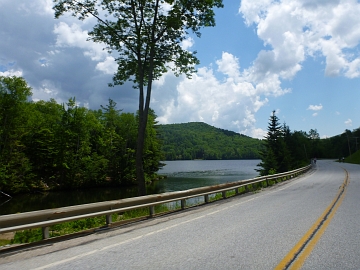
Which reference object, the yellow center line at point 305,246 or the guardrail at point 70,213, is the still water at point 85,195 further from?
the yellow center line at point 305,246

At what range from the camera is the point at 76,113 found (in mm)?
50312

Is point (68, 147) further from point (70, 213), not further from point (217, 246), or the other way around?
point (217, 246)

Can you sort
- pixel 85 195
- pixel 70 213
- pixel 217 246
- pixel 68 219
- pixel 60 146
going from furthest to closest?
pixel 60 146 → pixel 85 195 → pixel 70 213 → pixel 68 219 → pixel 217 246

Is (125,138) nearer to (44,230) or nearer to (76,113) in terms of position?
(76,113)

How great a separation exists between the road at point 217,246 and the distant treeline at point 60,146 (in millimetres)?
31686

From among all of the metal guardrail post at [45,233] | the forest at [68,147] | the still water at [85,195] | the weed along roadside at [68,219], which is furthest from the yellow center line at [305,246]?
the forest at [68,147]

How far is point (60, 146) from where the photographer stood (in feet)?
156

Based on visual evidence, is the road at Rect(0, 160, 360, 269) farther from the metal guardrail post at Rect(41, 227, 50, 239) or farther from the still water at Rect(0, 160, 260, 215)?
the still water at Rect(0, 160, 260, 215)

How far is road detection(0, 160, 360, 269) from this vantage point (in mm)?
4996

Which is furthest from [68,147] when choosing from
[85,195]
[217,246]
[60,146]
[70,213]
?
[217,246]

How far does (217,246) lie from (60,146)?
4555 centimetres

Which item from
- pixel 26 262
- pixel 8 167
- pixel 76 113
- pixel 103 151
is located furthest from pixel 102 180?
pixel 26 262

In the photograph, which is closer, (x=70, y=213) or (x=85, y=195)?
(x=70, y=213)

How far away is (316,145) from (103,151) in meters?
136
